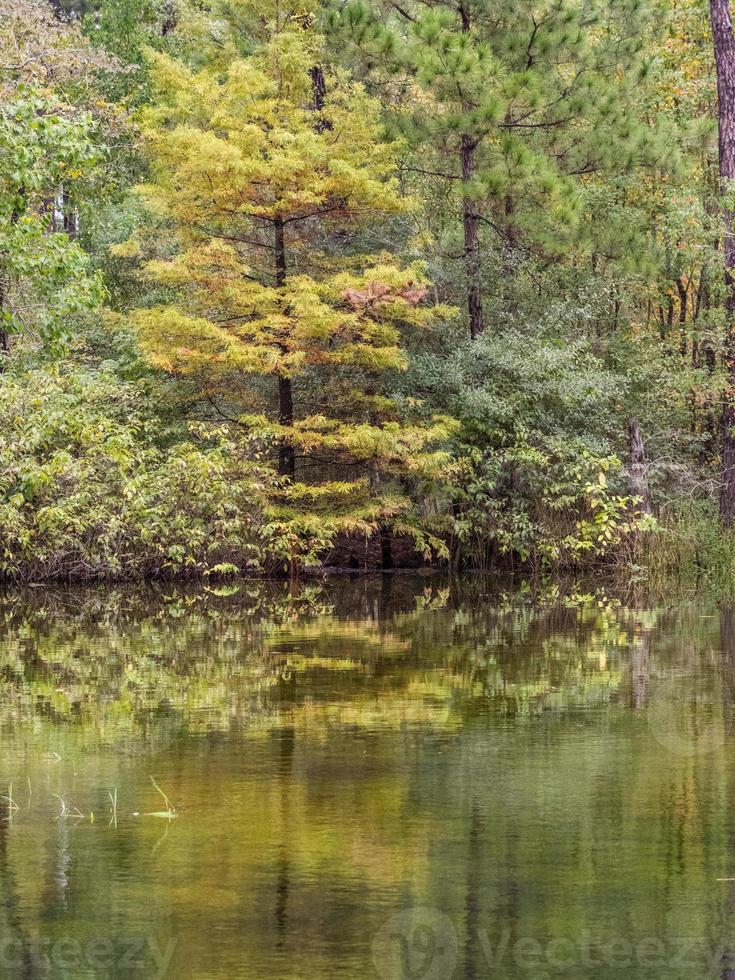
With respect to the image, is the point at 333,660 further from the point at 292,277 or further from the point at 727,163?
the point at 727,163

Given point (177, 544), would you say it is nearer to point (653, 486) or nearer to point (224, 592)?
point (224, 592)

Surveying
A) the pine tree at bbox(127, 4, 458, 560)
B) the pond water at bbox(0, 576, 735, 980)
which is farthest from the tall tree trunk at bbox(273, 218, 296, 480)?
the pond water at bbox(0, 576, 735, 980)

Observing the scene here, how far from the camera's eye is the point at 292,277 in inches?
835

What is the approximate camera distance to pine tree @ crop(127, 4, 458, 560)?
20703 mm

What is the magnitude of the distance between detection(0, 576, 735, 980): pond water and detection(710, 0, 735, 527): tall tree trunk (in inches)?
284

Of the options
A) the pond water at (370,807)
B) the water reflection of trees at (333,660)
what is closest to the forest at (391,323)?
the water reflection of trees at (333,660)

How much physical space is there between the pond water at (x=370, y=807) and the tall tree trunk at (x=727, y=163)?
7.21m

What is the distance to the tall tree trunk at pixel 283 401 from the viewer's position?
72.2 feet

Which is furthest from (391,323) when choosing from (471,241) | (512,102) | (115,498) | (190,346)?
(115,498)

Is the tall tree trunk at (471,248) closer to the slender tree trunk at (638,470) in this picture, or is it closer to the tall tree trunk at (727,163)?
the slender tree trunk at (638,470)

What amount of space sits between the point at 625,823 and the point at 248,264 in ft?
52.4

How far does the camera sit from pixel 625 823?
23.4ft

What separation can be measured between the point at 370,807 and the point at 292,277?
47.9 ft

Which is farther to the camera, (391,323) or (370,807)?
(391,323)
